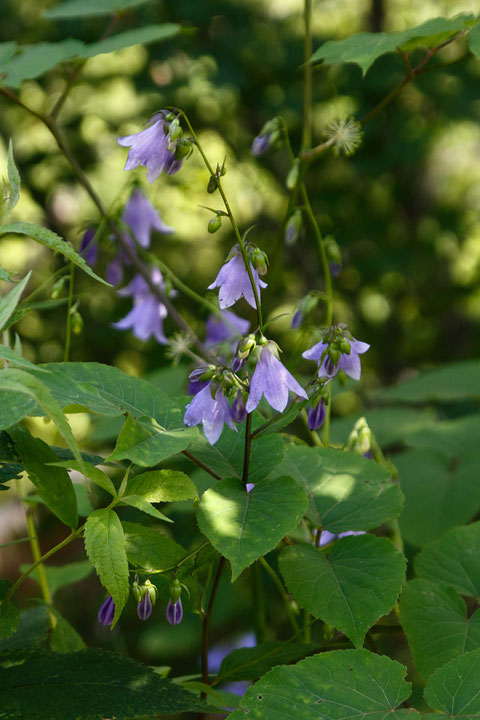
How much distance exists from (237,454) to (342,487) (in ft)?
0.75

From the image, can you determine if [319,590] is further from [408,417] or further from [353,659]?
[408,417]

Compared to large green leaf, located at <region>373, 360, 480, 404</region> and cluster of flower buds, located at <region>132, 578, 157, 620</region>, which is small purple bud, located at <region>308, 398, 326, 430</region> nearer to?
cluster of flower buds, located at <region>132, 578, 157, 620</region>

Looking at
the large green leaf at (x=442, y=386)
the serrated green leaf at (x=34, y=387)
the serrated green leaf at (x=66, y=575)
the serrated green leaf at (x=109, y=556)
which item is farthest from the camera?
the large green leaf at (x=442, y=386)

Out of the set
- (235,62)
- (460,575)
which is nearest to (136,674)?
(460,575)

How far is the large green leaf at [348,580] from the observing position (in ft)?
3.63

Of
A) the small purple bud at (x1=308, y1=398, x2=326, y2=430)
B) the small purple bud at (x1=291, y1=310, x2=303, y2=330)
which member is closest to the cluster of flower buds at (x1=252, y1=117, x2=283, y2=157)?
the small purple bud at (x1=291, y1=310, x2=303, y2=330)

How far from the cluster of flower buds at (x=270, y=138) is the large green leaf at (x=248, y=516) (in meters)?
0.82

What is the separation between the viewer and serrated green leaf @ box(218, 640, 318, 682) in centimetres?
126

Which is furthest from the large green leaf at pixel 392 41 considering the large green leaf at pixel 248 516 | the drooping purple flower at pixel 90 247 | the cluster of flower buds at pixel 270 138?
the large green leaf at pixel 248 516

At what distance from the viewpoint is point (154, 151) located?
55.3 inches

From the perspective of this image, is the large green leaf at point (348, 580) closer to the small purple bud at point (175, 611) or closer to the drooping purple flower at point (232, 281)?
the small purple bud at point (175, 611)

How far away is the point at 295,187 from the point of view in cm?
163

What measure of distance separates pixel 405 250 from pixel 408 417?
1.90 m

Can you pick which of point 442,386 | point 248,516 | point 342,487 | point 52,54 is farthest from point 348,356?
point 442,386
